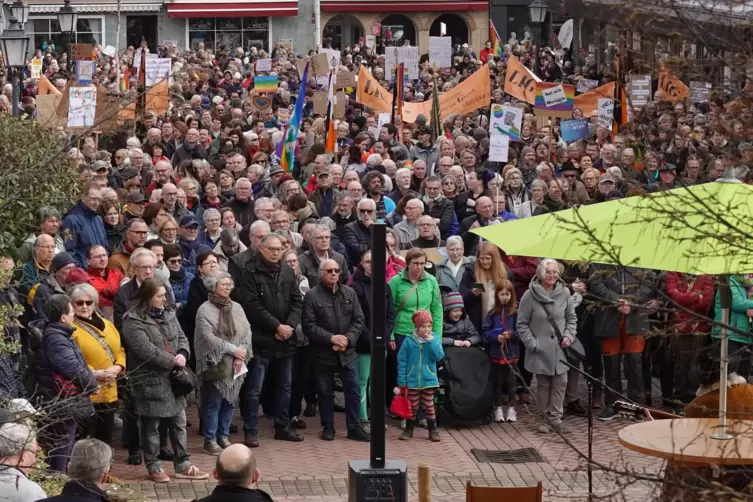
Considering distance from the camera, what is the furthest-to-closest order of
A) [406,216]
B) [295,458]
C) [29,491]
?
[406,216] < [295,458] < [29,491]

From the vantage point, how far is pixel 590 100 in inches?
972

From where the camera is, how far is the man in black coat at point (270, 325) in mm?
12414

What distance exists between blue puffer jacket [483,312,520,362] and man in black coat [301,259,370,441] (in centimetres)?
129

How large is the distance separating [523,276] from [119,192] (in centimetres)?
473

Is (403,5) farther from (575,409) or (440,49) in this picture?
(575,409)

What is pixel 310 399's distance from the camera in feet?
44.4

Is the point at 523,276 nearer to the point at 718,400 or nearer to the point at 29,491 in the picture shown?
the point at 718,400

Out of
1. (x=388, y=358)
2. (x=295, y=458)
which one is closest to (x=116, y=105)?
(x=295, y=458)

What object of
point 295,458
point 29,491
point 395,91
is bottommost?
point 295,458

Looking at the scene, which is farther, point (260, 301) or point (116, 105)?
point (260, 301)

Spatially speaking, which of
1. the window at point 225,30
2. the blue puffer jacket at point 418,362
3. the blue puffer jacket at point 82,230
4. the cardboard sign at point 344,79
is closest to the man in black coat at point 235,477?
the blue puffer jacket at point 418,362

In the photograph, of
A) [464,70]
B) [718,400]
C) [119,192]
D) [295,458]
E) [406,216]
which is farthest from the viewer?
[464,70]

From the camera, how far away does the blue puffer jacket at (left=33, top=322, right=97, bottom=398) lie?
10.4m

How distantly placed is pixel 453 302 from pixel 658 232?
7.34m
